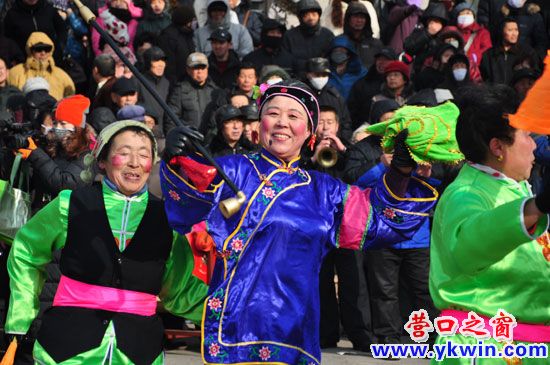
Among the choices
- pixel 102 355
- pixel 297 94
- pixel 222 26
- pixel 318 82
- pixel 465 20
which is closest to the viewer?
pixel 297 94

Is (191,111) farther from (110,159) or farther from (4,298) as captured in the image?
(110,159)

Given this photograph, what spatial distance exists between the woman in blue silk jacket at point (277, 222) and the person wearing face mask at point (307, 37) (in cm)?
720

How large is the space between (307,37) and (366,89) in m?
1.29

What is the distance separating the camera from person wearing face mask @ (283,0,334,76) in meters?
12.6

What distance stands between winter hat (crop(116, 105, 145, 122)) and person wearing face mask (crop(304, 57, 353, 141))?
5.54 ft

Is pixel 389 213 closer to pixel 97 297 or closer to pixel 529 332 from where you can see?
pixel 529 332

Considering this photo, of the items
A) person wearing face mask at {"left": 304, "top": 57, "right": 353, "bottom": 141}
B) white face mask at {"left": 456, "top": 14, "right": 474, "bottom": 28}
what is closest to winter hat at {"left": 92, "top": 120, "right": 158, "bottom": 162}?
person wearing face mask at {"left": 304, "top": 57, "right": 353, "bottom": 141}

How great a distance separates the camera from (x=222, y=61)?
40.7ft

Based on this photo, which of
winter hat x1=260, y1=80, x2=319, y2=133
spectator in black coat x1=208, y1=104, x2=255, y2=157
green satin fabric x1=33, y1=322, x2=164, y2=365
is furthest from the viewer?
spectator in black coat x1=208, y1=104, x2=255, y2=157

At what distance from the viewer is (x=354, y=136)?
9711 millimetres

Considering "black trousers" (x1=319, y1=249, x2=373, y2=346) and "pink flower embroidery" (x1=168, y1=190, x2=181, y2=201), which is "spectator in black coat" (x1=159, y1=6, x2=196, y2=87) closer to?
"black trousers" (x1=319, y1=249, x2=373, y2=346)

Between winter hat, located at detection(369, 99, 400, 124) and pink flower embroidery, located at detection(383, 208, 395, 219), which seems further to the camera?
winter hat, located at detection(369, 99, 400, 124)

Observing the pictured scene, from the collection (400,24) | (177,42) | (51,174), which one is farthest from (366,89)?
(51,174)

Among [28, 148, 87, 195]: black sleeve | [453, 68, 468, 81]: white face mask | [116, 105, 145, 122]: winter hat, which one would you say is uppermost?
[453, 68, 468, 81]: white face mask
